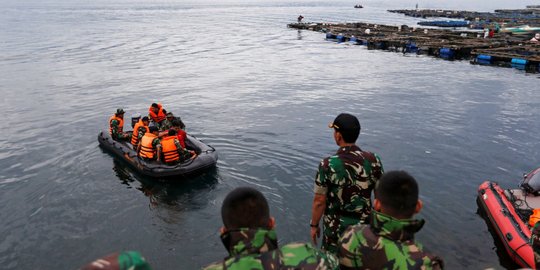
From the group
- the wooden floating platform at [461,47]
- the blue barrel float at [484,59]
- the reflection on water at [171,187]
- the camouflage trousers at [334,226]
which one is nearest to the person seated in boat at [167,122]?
the reflection on water at [171,187]

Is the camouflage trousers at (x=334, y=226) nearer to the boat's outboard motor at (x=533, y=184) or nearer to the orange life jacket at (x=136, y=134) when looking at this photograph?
the boat's outboard motor at (x=533, y=184)

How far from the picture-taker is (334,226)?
17.5 feet

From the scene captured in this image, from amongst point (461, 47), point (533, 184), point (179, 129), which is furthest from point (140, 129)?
point (461, 47)

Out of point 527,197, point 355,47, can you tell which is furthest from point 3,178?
point 355,47

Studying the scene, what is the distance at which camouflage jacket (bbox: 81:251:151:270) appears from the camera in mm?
2053

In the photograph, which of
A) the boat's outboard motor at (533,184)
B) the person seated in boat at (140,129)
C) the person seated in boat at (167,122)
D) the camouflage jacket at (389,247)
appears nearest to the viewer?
the camouflage jacket at (389,247)

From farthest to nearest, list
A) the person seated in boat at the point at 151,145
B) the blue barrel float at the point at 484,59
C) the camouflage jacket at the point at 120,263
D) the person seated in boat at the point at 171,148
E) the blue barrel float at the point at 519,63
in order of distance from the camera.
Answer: the blue barrel float at the point at 484,59 < the blue barrel float at the point at 519,63 < the person seated in boat at the point at 151,145 < the person seated in boat at the point at 171,148 < the camouflage jacket at the point at 120,263

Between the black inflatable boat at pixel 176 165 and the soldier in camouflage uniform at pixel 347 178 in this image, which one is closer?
the soldier in camouflage uniform at pixel 347 178

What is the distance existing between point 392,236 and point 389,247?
96mm

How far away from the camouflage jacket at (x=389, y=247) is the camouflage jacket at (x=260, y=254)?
47 cm

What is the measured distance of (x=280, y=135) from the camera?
60.9 ft

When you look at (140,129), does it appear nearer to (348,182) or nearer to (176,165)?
(176,165)

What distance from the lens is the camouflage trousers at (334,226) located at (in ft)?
17.2

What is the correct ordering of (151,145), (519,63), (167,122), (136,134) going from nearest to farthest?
1. (151,145)
2. (136,134)
3. (167,122)
4. (519,63)
